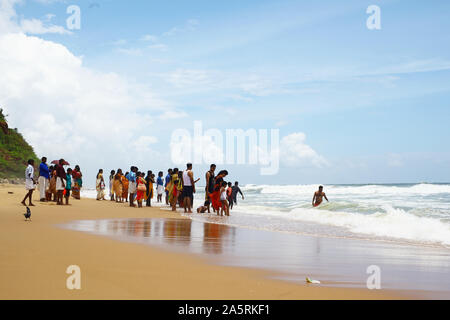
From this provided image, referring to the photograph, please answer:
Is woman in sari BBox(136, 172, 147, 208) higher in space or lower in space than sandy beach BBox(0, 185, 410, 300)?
higher

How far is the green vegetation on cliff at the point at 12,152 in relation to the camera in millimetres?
37906

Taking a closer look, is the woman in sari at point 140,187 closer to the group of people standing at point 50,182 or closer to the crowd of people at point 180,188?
the crowd of people at point 180,188

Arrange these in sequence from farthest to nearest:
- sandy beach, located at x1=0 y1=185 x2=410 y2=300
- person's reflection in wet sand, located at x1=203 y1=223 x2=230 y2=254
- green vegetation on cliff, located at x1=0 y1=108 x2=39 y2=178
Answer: green vegetation on cliff, located at x1=0 y1=108 x2=39 y2=178, person's reflection in wet sand, located at x1=203 y1=223 x2=230 y2=254, sandy beach, located at x1=0 y1=185 x2=410 y2=300

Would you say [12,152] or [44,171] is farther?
[12,152]

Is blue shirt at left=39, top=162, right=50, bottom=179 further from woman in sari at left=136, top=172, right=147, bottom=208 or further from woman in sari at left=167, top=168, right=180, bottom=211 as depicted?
woman in sari at left=167, top=168, right=180, bottom=211

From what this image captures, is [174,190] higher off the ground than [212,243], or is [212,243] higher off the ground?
[174,190]

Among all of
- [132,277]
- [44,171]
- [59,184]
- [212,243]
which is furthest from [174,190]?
[132,277]

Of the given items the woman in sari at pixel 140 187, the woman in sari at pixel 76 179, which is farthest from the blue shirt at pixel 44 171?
the woman in sari at pixel 140 187

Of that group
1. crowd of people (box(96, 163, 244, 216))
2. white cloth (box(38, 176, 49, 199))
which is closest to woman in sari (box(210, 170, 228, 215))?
crowd of people (box(96, 163, 244, 216))

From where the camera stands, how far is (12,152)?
1582 inches

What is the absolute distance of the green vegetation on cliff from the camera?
37.9 meters

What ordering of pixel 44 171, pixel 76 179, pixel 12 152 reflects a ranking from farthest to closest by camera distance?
pixel 12 152, pixel 76 179, pixel 44 171

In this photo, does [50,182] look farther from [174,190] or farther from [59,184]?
[174,190]
